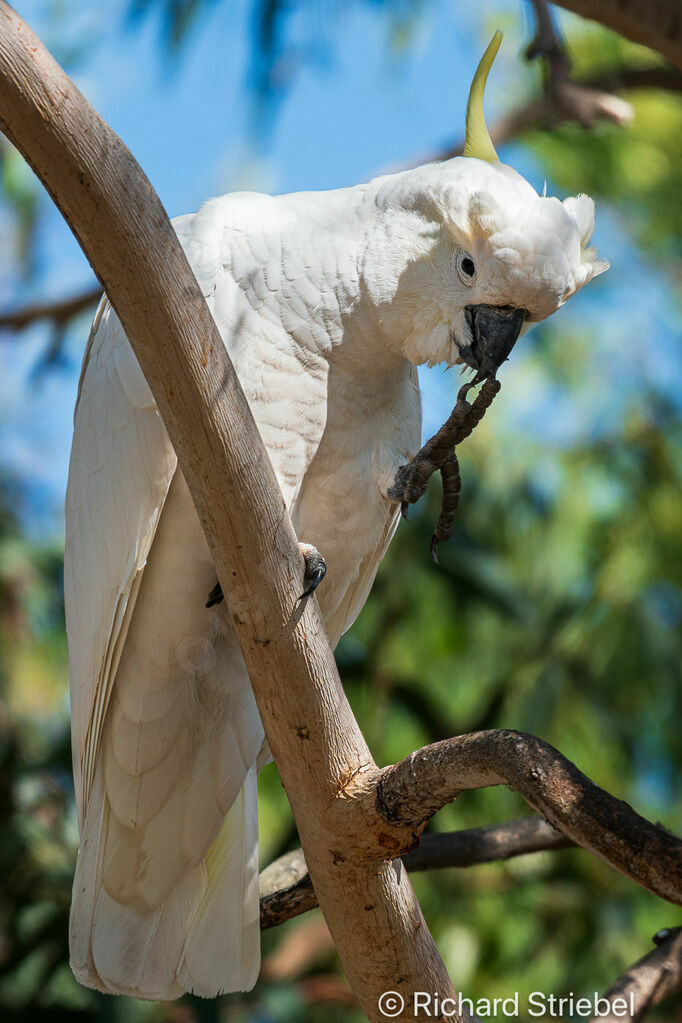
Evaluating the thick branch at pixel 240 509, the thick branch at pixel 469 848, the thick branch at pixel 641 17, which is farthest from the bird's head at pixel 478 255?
the thick branch at pixel 469 848

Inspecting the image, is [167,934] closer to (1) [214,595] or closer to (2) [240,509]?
(1) [214,595]

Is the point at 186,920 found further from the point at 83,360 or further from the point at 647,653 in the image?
the point at 647,653

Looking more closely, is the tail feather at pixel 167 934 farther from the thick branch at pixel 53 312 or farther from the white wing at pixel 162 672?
the thick branch at pixel 53 312

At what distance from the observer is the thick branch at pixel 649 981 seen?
1.81 meters

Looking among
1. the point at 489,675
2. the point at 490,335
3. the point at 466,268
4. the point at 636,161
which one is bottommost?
the point at 489,675

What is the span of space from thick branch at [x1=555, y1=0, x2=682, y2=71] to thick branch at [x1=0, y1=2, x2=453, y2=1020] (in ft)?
4.72

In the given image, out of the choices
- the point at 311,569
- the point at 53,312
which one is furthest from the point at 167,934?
the point at 53,312

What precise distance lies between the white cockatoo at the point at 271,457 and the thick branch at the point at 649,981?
2.23 feet

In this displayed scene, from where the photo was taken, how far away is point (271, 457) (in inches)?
75.0

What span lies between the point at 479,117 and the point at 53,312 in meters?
2.40

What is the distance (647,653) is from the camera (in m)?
3.75

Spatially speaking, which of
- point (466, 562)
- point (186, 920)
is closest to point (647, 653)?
point (466, 562)

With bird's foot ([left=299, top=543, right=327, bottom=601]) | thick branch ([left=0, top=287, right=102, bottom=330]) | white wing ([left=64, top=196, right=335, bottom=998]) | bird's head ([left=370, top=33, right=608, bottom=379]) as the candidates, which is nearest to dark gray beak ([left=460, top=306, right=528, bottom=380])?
bird's head ([left=370, top=33, right=608, bottom=379])

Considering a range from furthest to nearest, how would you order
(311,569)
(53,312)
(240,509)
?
(53,312) < (311,569) < (240,509)
